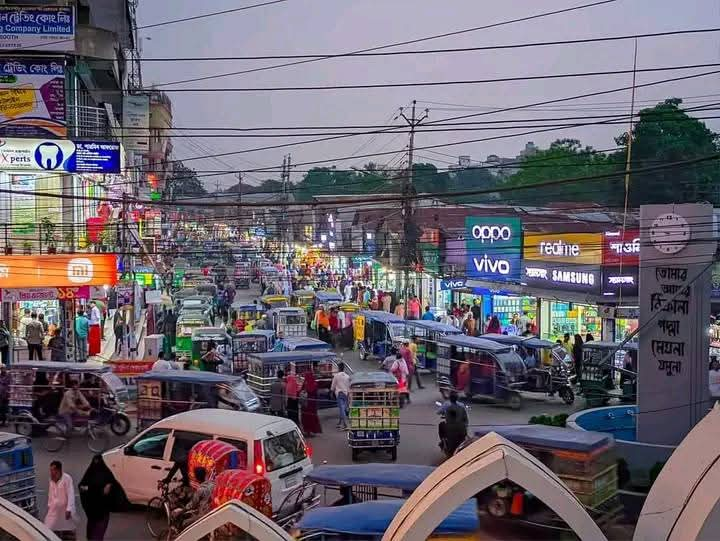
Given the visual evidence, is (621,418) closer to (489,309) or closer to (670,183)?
(489,309)

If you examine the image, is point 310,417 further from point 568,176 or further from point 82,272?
point 568,176

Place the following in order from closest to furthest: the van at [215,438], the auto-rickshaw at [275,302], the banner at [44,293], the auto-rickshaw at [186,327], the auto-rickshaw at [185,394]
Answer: the van at [215,438]
the auto-rickshaw at [185,394]
the banner at [44,293]
the auto-rickshaw at [186,327]
the auto-rickshaw at [275,302]

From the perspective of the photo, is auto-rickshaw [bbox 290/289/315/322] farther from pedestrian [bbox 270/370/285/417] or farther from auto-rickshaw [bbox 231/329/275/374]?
pedestrian [bbox 270/370/285/417]

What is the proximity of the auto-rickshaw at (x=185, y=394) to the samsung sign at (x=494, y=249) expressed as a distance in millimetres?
12199

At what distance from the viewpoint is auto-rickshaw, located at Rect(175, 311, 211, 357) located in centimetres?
2636

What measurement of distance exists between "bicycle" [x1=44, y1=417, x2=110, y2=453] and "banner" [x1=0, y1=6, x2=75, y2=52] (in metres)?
12.4

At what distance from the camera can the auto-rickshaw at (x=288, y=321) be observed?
28625 mm

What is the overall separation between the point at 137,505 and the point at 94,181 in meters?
23.2

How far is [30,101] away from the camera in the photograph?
74.8 ft

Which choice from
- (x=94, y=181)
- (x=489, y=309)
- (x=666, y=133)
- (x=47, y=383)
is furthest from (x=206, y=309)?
(x=666, y=133)

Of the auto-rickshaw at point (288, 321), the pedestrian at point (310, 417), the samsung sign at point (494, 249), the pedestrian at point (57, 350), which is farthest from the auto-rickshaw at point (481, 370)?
the auto-rickshaw at point (288, 321)

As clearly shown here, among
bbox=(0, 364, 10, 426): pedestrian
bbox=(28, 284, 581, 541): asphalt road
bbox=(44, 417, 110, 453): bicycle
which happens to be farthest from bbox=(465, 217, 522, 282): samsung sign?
bbox=(0, 364, 10, 426): pedestrian

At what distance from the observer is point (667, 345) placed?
498 inches

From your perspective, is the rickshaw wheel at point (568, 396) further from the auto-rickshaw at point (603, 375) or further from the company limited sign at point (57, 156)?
the company limited sign at point (57, 156)
